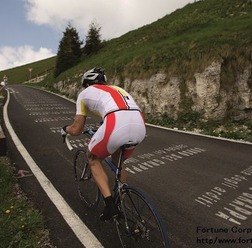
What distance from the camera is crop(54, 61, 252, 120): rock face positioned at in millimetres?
12930

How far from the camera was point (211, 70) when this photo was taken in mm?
13844

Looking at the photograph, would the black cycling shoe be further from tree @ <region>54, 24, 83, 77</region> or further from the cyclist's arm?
tree @ <region>54, 24, 83, 77</region>

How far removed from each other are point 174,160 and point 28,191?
3975 millimetres

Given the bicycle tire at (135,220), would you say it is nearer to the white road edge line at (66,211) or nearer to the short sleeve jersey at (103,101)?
the white road edge line at (66,211)

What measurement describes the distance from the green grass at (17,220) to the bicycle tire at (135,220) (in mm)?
1227

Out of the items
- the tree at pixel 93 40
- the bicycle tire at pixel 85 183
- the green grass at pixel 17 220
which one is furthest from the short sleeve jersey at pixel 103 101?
the tree at pixel 93 40

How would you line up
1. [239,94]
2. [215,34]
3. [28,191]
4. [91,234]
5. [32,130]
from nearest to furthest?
1. [91,234]
2. [28,191]
3. [32,130]
4. [239,94]
5. [215,34]

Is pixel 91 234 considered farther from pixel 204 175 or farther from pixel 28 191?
pixel 204 175

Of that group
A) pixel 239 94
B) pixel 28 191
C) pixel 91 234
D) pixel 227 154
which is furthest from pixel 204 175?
pixel 239 94

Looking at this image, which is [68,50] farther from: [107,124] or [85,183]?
[107,124]

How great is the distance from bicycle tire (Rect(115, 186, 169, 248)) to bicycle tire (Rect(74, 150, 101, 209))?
143 cm

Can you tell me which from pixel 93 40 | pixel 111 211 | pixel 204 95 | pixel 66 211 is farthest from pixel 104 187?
pixel 93 40

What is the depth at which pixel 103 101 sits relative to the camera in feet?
13.2

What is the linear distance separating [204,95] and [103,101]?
35.1 feet
